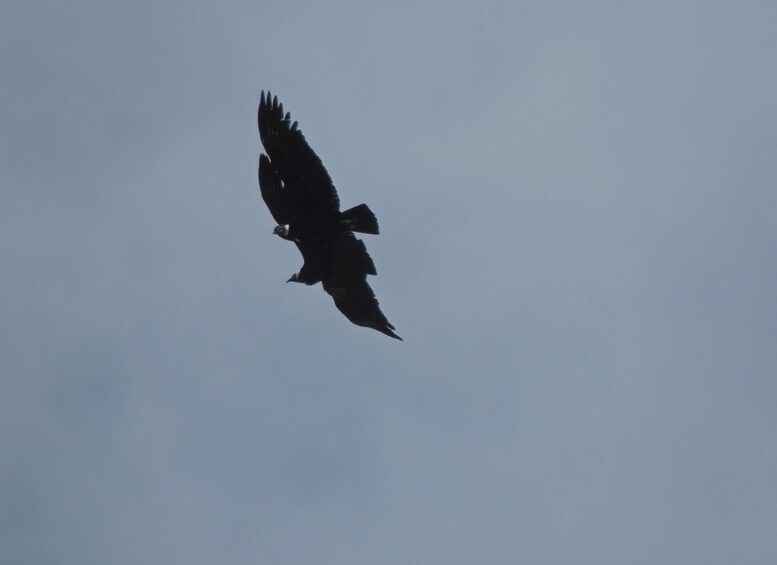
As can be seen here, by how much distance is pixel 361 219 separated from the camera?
33.5 m

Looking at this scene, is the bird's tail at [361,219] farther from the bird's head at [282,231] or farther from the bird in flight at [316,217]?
the bird's head at [282,231]

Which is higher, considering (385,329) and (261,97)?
(261,97)

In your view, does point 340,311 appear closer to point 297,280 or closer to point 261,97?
point 297,280

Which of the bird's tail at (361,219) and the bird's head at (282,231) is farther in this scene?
the bird's head at (282,231)

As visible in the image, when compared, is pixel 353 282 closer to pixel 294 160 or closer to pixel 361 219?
pixel 361 219

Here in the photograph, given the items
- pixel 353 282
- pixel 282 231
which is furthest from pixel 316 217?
pixel 353 282

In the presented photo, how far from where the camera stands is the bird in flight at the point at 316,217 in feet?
111

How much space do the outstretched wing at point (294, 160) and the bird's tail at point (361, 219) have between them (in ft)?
1.43

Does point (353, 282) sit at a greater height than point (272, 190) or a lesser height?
lesser

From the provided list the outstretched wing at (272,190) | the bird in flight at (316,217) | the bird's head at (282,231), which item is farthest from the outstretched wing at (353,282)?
the outstretched wing at (272,190)

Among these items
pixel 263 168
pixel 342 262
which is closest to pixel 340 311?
pixel 342 262

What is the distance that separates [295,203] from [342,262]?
65.2 inches

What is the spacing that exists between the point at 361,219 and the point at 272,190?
233 centimetres

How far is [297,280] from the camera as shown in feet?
115
